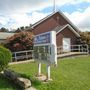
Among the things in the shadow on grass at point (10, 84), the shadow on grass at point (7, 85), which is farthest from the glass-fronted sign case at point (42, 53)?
the shadow on grass at point (7, 85)

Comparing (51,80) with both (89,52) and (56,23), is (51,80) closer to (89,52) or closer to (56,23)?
(89,52)

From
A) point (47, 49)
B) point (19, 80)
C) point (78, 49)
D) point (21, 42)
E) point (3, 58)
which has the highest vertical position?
point (21, 42)

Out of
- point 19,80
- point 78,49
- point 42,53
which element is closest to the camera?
point 19,80

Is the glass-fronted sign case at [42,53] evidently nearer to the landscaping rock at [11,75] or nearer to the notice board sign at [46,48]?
the notice board sign at [46,48]

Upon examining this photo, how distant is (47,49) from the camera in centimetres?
1413

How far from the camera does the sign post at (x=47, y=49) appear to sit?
13534 mm

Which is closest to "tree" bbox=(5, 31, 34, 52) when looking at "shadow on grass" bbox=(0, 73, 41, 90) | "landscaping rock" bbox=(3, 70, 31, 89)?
"landscaping rock" bbox=(3, 70, 31, 89)

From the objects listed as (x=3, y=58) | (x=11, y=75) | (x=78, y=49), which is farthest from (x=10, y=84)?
(x=78, y=49)

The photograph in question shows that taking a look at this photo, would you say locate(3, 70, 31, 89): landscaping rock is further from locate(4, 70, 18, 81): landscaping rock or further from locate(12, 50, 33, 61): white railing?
locate(12, 50, 33, 61): white railing

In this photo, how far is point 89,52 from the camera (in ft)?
120

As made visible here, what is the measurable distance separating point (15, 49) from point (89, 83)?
22.9 metres

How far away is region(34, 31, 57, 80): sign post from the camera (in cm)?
1353

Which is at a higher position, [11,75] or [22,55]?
[22,55]

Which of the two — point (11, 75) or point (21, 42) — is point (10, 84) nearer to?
point (11, 75)
